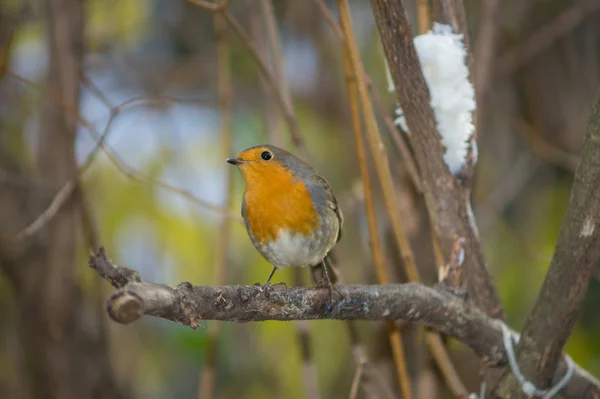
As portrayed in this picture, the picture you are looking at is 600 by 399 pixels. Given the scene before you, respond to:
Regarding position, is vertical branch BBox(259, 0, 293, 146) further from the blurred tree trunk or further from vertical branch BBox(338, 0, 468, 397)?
the blurred tree trunk

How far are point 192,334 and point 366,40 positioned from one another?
6.92 ft

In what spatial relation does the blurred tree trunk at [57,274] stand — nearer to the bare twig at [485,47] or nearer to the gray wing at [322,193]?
the gray wing at [322,193]

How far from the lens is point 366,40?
13.1 feet

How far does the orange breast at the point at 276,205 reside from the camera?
229 cm

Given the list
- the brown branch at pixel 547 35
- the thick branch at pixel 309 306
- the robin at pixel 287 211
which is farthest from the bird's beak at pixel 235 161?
the brown branch at pixel 547 35

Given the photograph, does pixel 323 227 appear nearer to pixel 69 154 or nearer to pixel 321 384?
pixel 69 154

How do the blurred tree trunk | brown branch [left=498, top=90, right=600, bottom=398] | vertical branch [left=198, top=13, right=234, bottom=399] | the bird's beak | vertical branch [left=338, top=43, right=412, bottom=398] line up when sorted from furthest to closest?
the blurred tree trunk < vertical branch [left=198, top=13, right=234, bottom=399] < the bird's beak < vertical branch [left=338, top=43, right=412, bottom=398] < brown branch [left=498, top=90, right=600, bottom=398]

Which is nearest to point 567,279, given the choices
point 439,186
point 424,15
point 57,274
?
point 439,186

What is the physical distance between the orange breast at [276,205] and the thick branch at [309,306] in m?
0.43

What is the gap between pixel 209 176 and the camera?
15.0 ft

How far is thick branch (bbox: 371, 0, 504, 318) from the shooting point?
207 centimetres

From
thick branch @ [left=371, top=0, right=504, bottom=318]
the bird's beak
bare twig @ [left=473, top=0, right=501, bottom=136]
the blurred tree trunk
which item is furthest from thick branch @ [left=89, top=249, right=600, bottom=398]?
the blurred tree trunk

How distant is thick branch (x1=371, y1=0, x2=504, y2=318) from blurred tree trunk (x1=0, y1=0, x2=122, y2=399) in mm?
1697

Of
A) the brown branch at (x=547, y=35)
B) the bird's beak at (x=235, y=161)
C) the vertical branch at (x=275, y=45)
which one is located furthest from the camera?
the brown branch at (x=547, y=35)
